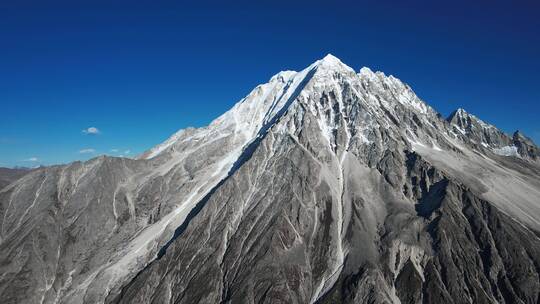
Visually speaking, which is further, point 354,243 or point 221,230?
point 221,230

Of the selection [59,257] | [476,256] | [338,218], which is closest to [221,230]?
[338,218]

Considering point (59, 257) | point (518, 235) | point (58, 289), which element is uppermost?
point (518, 235)

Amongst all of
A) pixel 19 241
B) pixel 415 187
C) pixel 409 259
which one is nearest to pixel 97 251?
pixel 19 241

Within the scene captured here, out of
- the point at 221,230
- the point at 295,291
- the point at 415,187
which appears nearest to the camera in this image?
the point at 295,291

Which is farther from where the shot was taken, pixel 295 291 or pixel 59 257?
pixel 59 257

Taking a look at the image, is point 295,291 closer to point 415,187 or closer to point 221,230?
point 221,230

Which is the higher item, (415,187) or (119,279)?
(415,187)

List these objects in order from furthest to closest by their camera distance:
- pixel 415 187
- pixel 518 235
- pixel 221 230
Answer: pixel 415 187, pixel 221 230, pixel 518 235

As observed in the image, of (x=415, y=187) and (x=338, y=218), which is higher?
(x=415, y=187)

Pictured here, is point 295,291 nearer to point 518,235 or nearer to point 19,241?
point 518,235
